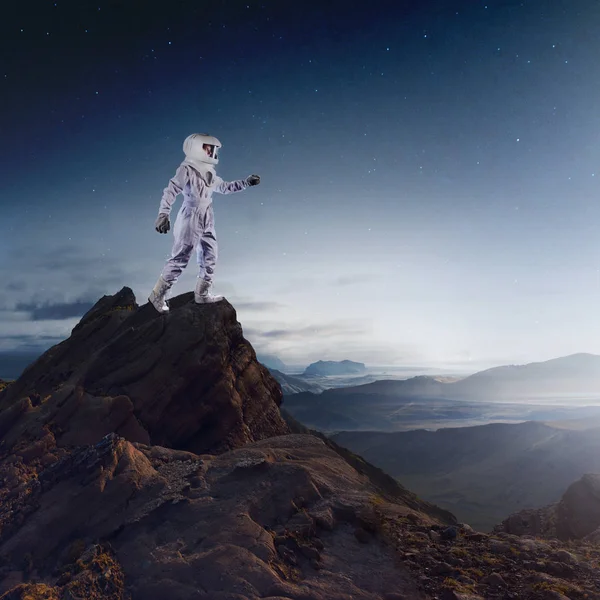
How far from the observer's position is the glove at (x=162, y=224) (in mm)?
A: 11750

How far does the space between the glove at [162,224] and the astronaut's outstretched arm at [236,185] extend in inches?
70.0

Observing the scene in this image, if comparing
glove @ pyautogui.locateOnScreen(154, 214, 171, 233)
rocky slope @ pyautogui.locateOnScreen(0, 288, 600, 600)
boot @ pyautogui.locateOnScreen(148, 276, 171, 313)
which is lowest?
rocky slope @ pyautogui.locateOnScreen(0, 288, 600, 600)

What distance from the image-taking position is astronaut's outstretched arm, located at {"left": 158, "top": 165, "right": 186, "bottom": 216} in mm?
11992

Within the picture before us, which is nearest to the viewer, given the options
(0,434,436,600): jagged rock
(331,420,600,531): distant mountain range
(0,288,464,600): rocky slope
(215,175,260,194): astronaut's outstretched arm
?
(0,434,436,600): jagged rock

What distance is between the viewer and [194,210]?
12.4 meters

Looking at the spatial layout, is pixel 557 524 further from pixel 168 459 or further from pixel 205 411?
pixel 168 459

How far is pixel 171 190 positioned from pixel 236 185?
6.16 ft

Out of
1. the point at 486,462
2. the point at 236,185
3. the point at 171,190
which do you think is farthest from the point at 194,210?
the point at 486,462

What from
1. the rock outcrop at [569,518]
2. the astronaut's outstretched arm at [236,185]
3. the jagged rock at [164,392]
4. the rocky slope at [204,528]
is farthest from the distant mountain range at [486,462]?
the astronaut's outstretched arm at [236,185]

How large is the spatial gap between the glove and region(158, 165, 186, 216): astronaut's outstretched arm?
0.17 meters

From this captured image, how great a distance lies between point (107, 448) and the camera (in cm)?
1110

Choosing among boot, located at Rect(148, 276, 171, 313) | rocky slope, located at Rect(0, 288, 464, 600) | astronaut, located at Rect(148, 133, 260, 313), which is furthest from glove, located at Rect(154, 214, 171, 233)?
rocky slope, located at Rect(0, 288, 464, 600)

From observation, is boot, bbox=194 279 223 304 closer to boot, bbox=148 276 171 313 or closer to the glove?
boot, bbox=148 276 171 313

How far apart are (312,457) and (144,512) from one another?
5121 millimetres
